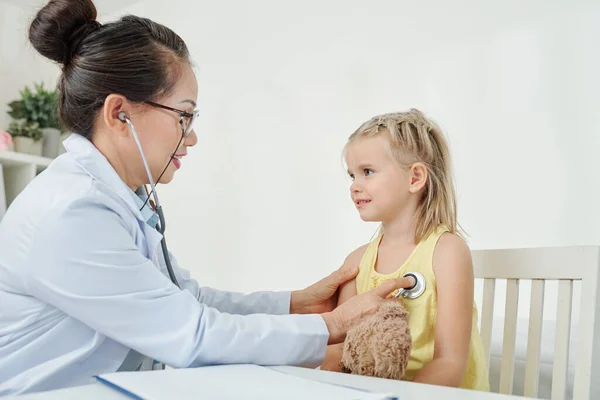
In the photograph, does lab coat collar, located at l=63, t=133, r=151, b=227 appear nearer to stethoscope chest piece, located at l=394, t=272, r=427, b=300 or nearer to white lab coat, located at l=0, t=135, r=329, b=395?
white lab coat, located at l=0, t=135, r=329, b=395


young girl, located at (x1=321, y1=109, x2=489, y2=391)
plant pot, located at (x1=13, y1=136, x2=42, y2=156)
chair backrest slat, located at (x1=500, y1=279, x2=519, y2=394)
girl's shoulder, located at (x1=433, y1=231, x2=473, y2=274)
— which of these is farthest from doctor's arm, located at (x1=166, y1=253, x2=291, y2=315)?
plant pot, located at (x1=13, y1=136, x2=42, y2=156)

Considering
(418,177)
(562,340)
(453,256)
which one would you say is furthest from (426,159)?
(562,340)

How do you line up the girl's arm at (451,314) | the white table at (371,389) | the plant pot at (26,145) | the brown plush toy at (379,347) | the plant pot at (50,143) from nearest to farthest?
the white table at (371,389) < the brown plush toy at (379,347) < the girl's arm at (451,314) < the plant pot at (26,145) < the plant pot at (50,143)

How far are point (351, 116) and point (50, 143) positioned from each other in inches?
63.0

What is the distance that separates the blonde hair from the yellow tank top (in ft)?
0.15

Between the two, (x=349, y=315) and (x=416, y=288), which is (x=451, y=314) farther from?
(x=349, y=315)

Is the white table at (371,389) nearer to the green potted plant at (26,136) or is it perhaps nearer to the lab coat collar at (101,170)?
the lab coat collar at (101,170)

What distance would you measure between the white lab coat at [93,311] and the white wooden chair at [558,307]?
0.48m

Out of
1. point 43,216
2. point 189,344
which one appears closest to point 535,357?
point 189,344

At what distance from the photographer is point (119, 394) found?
62 centimetres

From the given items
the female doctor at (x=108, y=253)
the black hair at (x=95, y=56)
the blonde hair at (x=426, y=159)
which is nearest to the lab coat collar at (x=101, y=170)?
the female doctor at (x=108, y=253)

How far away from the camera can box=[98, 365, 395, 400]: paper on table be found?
0.60m

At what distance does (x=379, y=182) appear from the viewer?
54.2 inches

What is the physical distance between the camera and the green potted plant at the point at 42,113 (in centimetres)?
317
